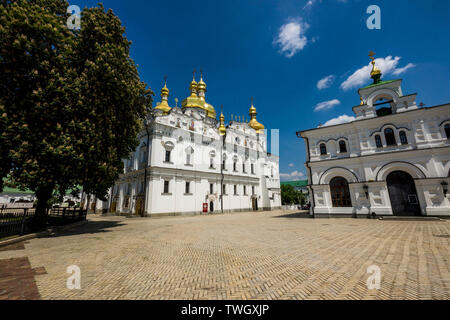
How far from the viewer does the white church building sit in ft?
53.0

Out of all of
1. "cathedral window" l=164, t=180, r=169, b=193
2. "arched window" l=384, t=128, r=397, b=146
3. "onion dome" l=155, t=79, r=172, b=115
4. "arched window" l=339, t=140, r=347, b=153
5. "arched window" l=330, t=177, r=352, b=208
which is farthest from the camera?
"onion dome" l=155, t=79, r=172, b=115

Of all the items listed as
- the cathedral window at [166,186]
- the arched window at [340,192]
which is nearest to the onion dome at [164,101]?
the cathedral window at [166,186]

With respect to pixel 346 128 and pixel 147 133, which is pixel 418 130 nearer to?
pixel 346 128

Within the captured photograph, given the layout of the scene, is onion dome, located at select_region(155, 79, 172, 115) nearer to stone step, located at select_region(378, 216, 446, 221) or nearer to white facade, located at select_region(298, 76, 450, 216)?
white facade, located at select_region(298, 76, 450, 216)

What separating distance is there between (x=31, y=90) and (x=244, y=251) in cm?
1391

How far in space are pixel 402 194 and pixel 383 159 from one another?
3.47 metres

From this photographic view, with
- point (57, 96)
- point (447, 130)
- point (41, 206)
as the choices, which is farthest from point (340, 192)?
point (41, 206)

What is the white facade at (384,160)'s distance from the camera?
16156mm

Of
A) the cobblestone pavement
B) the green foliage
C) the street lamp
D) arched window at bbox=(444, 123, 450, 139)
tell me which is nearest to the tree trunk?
the cobblestone pavement

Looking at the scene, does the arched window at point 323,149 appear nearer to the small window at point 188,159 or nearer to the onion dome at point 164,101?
the small window at point 188,159

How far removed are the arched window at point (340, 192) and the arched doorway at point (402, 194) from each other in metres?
3.38

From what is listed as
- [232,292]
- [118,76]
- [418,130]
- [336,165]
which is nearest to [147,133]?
[118,76]
